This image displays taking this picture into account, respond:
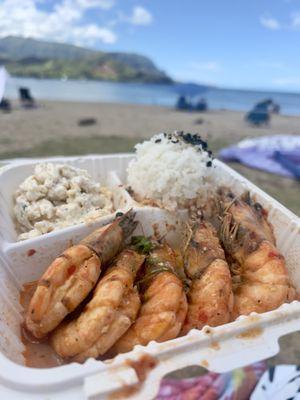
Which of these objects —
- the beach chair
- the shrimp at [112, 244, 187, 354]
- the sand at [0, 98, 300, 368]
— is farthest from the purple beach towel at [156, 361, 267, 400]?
the beach chair

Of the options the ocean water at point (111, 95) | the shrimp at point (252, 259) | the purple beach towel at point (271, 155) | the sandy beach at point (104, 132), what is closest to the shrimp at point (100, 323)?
the shrimp at point (252, 259)

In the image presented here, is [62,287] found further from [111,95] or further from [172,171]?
[111,95]

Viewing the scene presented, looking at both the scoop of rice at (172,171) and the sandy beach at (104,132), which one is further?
the sandy beach at (104,132)

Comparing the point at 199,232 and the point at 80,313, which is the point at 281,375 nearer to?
the point at 80,313

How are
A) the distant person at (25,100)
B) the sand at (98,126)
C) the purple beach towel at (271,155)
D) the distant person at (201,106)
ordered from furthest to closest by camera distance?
the distant person at (201,106) → the distant person at (25,100) → the sand at (98,126) → the purple beach towel at (271,155)

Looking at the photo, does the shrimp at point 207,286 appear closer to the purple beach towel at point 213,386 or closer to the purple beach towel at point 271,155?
the purple beach towel at point 213,386
